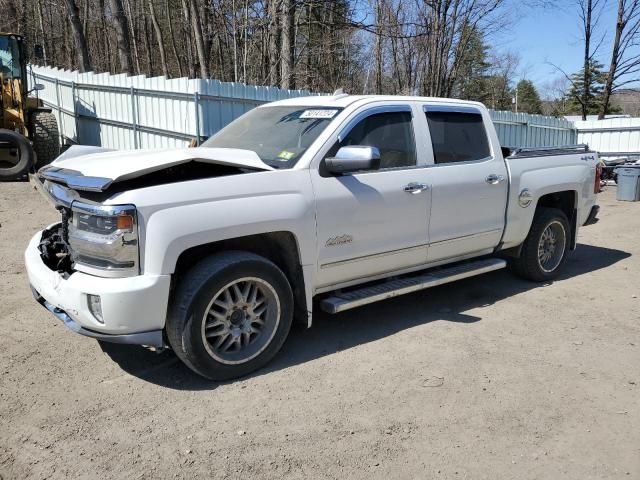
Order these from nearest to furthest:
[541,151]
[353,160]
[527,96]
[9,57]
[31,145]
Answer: [353,160] < [541,151] < [31,145] < [9,57] < [527,96]

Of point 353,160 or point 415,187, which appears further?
point 415,187

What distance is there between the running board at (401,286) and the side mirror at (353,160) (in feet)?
3.32

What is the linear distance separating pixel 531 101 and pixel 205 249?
57.6 meters

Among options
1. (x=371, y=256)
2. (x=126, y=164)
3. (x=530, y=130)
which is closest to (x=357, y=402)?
(x=371, y=256)

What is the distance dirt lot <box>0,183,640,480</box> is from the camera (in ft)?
10.3

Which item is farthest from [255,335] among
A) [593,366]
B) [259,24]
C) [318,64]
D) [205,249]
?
[318,64]

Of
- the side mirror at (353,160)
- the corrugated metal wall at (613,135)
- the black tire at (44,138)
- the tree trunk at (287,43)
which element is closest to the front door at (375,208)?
the side mirror at (353,160)

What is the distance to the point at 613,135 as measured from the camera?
18328 millimetres

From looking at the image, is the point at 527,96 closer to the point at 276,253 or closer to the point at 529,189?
the point at 529,189

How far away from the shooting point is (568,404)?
382 centimetres

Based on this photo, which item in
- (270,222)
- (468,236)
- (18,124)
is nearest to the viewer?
(270,222)

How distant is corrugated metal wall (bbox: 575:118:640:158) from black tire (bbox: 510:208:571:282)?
12589mm

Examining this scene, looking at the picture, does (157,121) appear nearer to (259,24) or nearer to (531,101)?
(259,24)

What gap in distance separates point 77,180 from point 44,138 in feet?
37.3
